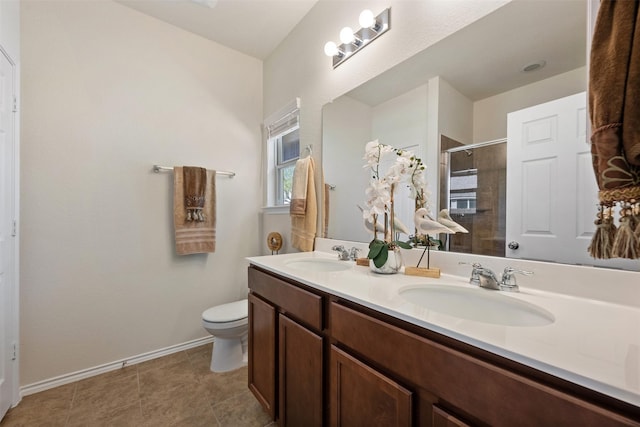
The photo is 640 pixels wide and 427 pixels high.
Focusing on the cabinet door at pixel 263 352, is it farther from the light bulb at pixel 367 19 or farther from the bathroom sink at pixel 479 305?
the light bulb at pixel 367 19

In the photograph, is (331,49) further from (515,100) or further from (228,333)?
(228,333)

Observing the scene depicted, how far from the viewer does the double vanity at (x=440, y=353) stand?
430 millimetres

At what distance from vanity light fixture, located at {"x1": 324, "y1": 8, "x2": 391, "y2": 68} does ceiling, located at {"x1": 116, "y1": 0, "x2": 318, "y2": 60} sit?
560mm

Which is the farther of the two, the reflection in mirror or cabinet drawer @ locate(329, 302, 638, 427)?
the reflection in mirror

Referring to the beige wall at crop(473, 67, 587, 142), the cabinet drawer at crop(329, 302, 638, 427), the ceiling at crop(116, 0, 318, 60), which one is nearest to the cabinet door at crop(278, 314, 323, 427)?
the cabinet drawer at crop(329, 302, 638, 427)

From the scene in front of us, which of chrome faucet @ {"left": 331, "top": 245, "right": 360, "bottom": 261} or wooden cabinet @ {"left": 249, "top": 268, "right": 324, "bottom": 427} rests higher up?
chrome faucet @ {"left": 331, "top": 245, "right": 360, "bottom": 261}

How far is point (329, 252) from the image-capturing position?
5.75 ft

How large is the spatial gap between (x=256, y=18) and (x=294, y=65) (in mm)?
433

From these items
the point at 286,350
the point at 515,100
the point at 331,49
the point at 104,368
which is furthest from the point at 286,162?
the point at 104,368

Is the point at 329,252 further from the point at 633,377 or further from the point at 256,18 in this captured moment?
the point at 256,18

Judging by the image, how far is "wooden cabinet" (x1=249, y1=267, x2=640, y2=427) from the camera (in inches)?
17.3

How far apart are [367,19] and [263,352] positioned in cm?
186

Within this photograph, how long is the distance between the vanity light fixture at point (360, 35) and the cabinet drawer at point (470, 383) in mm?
1476

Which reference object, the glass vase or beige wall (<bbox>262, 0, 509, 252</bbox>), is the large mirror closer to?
beige wall (<bbox>262, 0, 509, 252</bbox>)
